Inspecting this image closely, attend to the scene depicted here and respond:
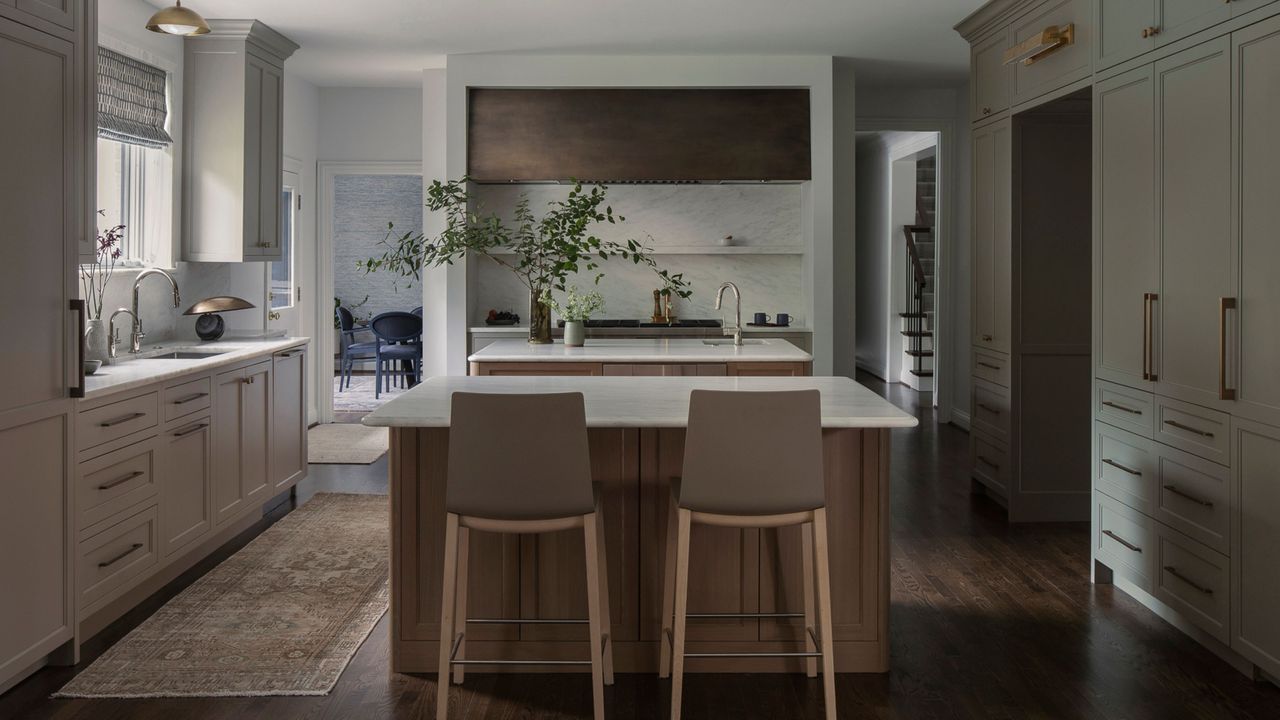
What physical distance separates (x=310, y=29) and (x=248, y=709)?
14.3ft

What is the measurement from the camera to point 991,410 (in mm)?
5320

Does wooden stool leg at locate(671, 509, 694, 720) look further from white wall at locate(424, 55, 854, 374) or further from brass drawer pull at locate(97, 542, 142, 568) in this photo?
white wall at locate(424, 55, 854, 374)

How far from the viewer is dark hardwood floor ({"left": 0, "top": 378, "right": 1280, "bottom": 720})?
284cm

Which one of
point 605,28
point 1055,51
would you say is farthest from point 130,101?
point 1055,51

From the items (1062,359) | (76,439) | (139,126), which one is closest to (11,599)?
(76,439)

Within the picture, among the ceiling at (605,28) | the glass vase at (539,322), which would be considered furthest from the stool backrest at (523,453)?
the ceiling at (605,28)

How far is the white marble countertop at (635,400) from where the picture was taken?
9.30 ft

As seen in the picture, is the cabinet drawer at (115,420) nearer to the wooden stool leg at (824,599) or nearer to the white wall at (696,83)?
the wooden stool leg at (824,599)

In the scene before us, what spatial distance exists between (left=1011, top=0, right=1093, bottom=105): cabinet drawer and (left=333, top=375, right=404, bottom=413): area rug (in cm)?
572

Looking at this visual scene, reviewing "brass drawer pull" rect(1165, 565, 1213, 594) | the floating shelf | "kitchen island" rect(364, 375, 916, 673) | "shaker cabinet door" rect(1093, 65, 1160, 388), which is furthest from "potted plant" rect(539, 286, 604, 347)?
"brass drawer pull" rect(1165, 565, 1213, 594)

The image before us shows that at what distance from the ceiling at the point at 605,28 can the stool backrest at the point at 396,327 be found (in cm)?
267

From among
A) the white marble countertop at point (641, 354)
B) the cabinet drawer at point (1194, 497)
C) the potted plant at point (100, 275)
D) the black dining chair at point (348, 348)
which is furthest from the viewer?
the black dining chair at point (348, 348)

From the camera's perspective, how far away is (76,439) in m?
3.20

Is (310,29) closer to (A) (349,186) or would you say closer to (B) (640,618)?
(B) (640,618)
